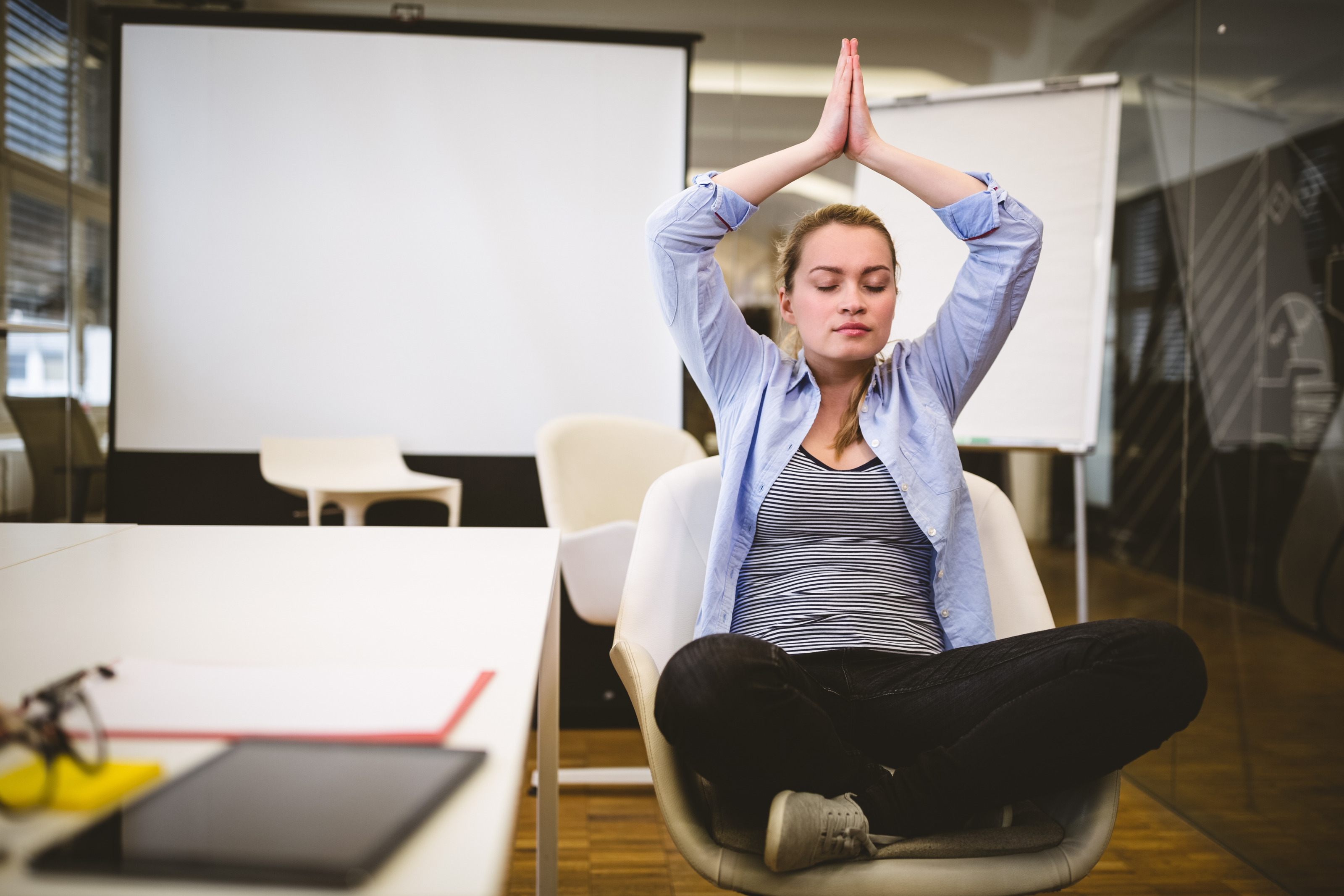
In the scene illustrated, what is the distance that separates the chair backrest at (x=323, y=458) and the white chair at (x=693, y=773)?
1874mm

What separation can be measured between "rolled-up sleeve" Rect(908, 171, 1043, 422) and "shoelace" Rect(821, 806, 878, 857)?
735mm

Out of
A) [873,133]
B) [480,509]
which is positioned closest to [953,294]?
[873,133]

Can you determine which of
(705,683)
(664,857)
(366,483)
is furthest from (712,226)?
(366,483)

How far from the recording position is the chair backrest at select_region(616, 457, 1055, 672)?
1.25m

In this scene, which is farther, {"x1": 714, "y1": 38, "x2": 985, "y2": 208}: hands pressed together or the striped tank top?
{"x1": 714, "y1": 38, "x2": 985, "y2": 208}: hands pressed together

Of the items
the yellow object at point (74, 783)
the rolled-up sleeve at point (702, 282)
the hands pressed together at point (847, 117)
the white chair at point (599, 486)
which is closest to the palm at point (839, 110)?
the hands pressed together at point (847, 117)

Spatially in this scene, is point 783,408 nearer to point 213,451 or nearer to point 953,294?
point 953,294

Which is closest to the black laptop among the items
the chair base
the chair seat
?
the chair base

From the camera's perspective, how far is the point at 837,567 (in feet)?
4.13

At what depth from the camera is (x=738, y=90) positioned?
3488mm

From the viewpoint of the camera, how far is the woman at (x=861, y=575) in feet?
3.25

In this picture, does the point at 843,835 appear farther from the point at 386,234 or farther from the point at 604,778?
the point at 386,234

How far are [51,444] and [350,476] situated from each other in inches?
38.9

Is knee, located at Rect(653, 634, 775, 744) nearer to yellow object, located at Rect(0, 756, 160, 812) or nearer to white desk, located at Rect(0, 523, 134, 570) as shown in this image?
yellow object, located at Rect(0, 756, 160, 812)
